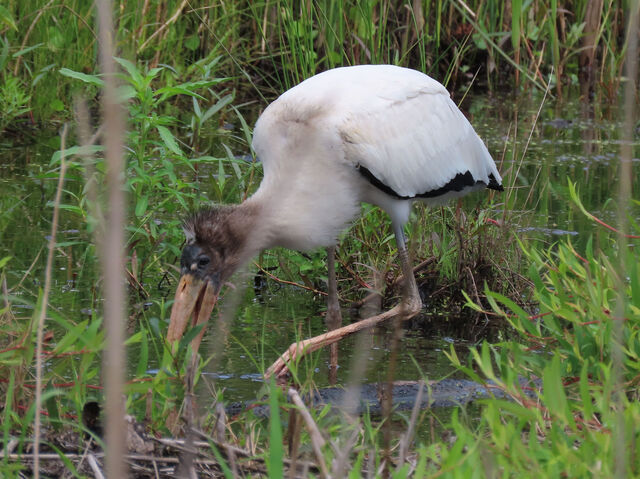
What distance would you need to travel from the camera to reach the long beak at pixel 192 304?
3891 mm

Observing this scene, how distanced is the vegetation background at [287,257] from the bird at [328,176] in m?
0.30

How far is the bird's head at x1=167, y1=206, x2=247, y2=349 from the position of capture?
13.2 feet

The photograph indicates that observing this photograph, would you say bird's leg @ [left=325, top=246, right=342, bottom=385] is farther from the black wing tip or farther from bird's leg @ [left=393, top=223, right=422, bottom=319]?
the black wing tip

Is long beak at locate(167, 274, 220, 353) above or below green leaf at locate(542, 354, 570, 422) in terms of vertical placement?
below

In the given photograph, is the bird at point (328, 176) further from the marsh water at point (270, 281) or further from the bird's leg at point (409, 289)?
the marsh water at point (270, 281)

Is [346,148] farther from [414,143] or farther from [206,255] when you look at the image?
[206,255]

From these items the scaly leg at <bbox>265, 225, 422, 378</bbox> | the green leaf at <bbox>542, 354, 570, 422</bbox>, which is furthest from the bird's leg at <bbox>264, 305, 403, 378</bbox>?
the green leaf at <bbox>542, 354, 570, 422</bbox>

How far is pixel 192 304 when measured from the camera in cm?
402

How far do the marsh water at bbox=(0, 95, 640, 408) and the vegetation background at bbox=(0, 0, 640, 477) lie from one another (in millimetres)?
36

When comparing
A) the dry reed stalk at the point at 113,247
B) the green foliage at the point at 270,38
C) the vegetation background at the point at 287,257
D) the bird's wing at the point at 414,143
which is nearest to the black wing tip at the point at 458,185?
the bird's wing at the point at 414,143

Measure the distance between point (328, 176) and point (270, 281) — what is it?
3.81 ft

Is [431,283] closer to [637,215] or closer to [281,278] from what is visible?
[281,278]

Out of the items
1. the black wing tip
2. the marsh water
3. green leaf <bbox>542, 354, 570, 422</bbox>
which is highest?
green leaf <bbox>542, 354, 570, 422</bbox>

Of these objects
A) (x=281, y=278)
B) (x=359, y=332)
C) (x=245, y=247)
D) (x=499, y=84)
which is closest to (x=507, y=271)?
(x=359, y=332)
